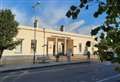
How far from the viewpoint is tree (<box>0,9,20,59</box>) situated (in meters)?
37.5

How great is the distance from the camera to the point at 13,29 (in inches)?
1511

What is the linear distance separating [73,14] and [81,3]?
23 centimetres

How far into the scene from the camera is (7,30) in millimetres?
38094

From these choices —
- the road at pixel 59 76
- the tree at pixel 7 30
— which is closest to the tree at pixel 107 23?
the road at pixel 59 76

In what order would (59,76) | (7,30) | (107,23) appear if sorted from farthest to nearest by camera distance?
(7,30) → (59,76) → (107,23)

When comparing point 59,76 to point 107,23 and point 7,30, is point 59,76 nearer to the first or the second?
point 7,30

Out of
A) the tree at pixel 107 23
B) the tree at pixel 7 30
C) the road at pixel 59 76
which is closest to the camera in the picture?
the tree at pixel 107 23

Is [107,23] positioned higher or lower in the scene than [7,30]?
lower

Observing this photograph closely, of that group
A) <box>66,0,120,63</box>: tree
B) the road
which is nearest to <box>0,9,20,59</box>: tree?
the road

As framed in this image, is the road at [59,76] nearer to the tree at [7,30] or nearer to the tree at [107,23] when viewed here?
the tree at [7,30]

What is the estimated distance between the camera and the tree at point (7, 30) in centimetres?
3753

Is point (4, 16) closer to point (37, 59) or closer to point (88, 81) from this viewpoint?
point (37, 59)

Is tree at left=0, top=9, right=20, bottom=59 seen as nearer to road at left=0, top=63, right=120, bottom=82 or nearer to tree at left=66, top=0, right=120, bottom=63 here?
road at left=0, top=63, right=120, bottom=82

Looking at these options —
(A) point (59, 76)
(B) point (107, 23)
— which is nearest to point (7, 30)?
(A) point (59, 76)
